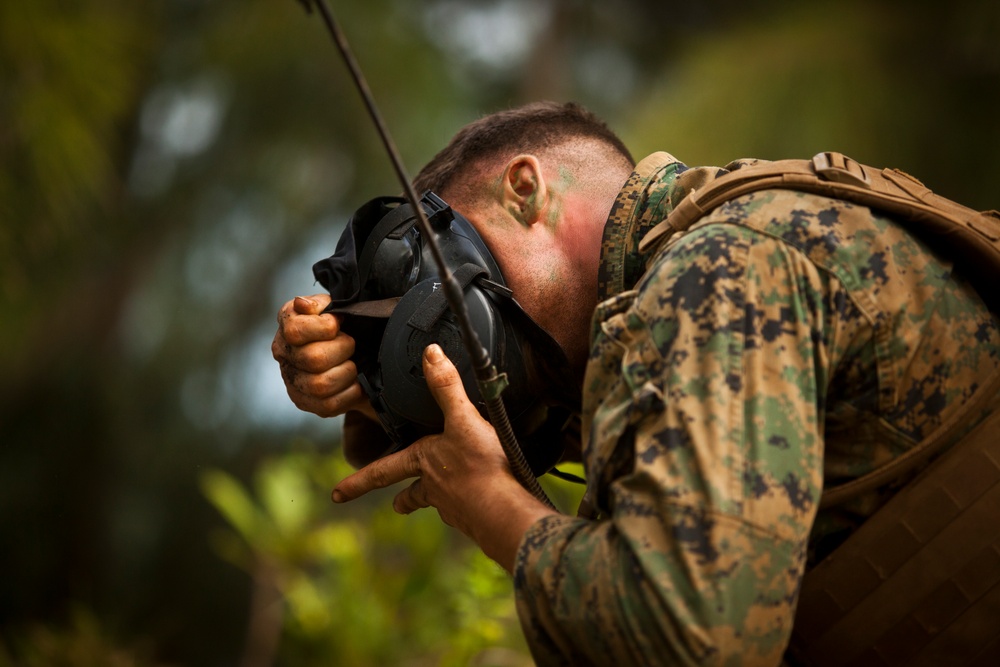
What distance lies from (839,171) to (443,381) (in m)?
0.70

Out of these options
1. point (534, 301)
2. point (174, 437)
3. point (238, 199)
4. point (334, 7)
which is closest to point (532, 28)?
point (334, 7)

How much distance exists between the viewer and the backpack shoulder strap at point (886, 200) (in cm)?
139

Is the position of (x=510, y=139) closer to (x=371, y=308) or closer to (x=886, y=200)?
(x=371, y=308)

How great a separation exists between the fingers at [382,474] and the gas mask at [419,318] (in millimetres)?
56

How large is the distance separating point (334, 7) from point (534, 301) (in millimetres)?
4155

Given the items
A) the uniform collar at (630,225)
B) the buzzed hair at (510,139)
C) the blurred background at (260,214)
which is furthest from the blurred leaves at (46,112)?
the uniform collar at (630,225)

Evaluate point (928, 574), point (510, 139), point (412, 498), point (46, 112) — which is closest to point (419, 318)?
point (412, 498)

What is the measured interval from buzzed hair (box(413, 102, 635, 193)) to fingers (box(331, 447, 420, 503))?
572mm

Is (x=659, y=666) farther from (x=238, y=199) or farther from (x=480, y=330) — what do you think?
(x=238, y=199)

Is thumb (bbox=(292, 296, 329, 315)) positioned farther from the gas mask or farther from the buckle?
the buckle

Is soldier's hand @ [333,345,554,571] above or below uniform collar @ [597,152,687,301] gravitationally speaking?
below

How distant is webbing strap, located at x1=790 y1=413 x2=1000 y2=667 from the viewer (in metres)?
1.33

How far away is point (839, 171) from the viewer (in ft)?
4.59

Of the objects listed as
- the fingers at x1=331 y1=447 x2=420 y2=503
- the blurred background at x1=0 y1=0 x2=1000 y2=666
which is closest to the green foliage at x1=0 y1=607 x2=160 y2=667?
the blurred background at x1=0 y1=0 x2=1000 y2=666
